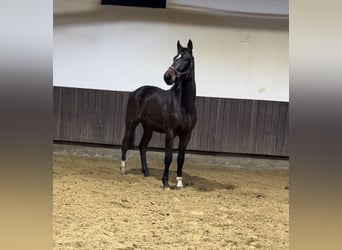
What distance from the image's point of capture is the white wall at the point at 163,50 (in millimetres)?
4938

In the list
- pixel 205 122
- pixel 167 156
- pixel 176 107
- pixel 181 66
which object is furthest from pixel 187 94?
pixel 205 122

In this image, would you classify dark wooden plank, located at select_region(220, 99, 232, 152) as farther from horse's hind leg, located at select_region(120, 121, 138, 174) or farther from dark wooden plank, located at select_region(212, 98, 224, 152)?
horse's hind leg, located at select_region(120, 121, 138, 174)

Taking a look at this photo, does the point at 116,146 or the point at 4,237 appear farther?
the point at 116,146

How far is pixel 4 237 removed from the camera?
0.56 metres

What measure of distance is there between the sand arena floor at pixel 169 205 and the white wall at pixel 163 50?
88 cm

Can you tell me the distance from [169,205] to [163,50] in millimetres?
2427

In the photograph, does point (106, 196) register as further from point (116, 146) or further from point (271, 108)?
point (271, 108)

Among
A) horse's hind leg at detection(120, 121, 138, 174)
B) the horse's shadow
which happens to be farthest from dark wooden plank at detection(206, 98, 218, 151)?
horse's hind leg at detection(120, 121, 138, 174)

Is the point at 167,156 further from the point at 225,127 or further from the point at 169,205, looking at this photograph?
the point at 225,127

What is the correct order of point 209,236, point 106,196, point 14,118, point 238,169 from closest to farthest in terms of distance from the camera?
point 14,118, point 209,236, point 106,196, point 238,169

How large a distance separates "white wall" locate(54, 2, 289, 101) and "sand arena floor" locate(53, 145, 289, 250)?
0.88 m

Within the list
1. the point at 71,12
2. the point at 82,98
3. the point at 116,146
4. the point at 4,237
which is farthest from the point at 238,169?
the point at 4,237

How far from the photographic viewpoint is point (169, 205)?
3.08 meters

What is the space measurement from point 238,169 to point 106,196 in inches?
82.0
